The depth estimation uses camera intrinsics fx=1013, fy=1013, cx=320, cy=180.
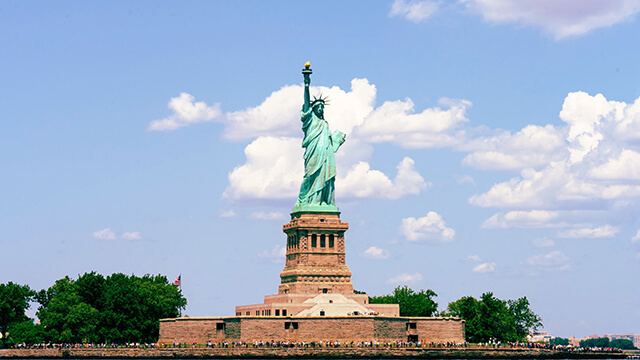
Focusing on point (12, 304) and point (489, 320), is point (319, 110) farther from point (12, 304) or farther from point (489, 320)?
point (12, 304)

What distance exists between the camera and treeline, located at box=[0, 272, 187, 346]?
357ft

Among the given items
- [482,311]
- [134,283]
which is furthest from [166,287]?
[482,311]

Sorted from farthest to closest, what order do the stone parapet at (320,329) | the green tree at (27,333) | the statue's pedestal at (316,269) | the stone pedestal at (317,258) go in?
the green tree at (27,333) → the stone pedestal at (317,258) → the statue's pedestal at (316,269) → the stone parapet at (320,329)

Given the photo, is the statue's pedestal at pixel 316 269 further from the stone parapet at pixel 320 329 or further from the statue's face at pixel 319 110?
the statue's face at pixel 319 110

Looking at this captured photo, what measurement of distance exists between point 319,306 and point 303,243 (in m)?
8.65

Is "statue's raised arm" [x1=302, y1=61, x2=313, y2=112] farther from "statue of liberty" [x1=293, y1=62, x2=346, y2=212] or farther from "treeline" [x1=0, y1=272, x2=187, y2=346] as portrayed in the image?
"treeline" [x1=0, y1=272, x2=187, y2=346]

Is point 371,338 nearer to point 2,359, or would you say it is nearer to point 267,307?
point 267,307

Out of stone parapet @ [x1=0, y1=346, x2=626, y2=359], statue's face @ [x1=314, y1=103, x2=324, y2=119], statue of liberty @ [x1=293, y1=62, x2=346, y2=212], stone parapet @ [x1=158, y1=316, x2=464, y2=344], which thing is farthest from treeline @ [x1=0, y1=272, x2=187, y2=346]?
statue's face @ [x1=314, y1=103, x2=324, y2=119]

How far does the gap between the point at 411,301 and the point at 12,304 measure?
47109mm

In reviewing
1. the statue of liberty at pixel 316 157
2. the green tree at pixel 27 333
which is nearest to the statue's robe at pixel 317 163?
the statue of liberty at pixel 316 157

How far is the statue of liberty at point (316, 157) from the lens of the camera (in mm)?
107188

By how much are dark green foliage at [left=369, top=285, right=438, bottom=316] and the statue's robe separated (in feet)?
70.9

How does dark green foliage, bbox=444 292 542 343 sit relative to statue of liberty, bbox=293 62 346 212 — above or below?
below

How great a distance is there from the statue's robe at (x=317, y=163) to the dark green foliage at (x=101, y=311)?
20690mm
